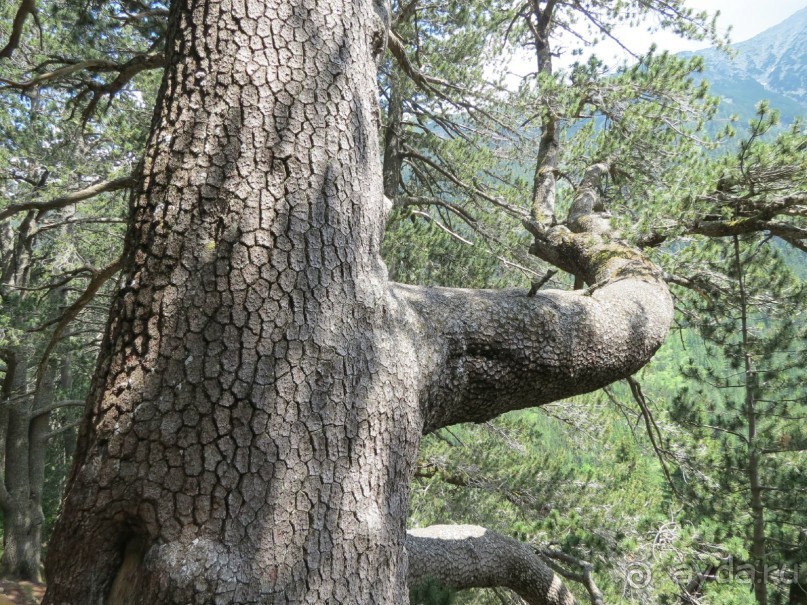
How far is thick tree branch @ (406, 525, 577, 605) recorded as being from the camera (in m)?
2.78

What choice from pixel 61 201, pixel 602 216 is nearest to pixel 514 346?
pixel 61 201

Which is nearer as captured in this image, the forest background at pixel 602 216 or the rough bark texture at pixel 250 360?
the rough bark texture at pixel 250 360

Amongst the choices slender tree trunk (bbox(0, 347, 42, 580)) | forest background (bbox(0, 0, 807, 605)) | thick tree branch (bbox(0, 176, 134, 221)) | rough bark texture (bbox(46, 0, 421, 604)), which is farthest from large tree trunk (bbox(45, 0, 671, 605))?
slender tree trunk (bbox(0, 347, 42, 580))

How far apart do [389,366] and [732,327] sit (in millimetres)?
4214

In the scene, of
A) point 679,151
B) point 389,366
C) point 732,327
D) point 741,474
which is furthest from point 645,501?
point 389,366

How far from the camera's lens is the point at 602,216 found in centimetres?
371

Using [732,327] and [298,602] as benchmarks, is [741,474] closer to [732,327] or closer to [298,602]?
[732,327]

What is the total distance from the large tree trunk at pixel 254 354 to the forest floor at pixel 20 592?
8934 millimetres

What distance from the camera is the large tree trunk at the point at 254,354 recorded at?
1.16 meters

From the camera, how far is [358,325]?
1.41 metres

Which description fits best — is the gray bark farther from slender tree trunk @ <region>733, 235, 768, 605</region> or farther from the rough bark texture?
slender tree trunk @ <region>733, 235, 768, 605</region>

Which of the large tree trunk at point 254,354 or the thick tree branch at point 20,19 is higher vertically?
the thick tree branch at point 20,19

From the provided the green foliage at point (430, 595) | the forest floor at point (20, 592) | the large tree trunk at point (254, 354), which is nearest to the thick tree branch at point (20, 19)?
the large tree trunk at point (254, 354)

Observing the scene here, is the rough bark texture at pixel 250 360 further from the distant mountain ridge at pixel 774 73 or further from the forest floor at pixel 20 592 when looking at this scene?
the distant mountain ridge at pixel 774 73
